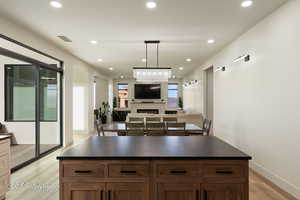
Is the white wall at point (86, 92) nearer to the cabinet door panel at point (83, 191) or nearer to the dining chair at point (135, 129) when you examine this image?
the dining chair at point (135, 129)

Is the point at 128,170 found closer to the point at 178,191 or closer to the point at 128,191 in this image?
the point at 128,191

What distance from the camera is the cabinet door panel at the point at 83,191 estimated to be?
68.2 inches

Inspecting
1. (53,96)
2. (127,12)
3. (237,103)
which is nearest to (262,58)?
(237,103)

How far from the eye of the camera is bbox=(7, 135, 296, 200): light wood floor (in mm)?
2797

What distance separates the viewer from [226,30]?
4020 millimetres

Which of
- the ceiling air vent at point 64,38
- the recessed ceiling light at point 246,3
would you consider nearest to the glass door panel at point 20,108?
the ceiling air vent at point 64,38

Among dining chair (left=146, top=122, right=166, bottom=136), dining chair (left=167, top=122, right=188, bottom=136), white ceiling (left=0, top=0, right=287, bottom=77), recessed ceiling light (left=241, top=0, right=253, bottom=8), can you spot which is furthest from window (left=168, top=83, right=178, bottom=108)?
recessed ceiling light (left=241, top=0, right=253, bottom=8)

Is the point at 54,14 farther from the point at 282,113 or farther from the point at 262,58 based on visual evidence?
the point at 282,113

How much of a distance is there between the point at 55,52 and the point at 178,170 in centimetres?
476

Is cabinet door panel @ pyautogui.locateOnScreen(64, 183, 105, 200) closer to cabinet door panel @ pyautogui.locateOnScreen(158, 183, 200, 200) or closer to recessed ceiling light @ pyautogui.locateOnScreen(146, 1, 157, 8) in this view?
cabinet door panel @ pyautogui.locateOnScreen(158, 183, 200, 200)

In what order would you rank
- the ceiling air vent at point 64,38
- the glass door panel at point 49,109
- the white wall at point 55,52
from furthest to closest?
the glass door panel at point 49,109 < the ceiling air vent at point 64,38 < the white wall at point 55,52

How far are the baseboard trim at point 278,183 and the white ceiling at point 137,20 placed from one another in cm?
273

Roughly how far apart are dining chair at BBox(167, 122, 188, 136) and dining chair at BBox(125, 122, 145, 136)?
591mm

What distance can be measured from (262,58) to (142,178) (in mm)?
3113
